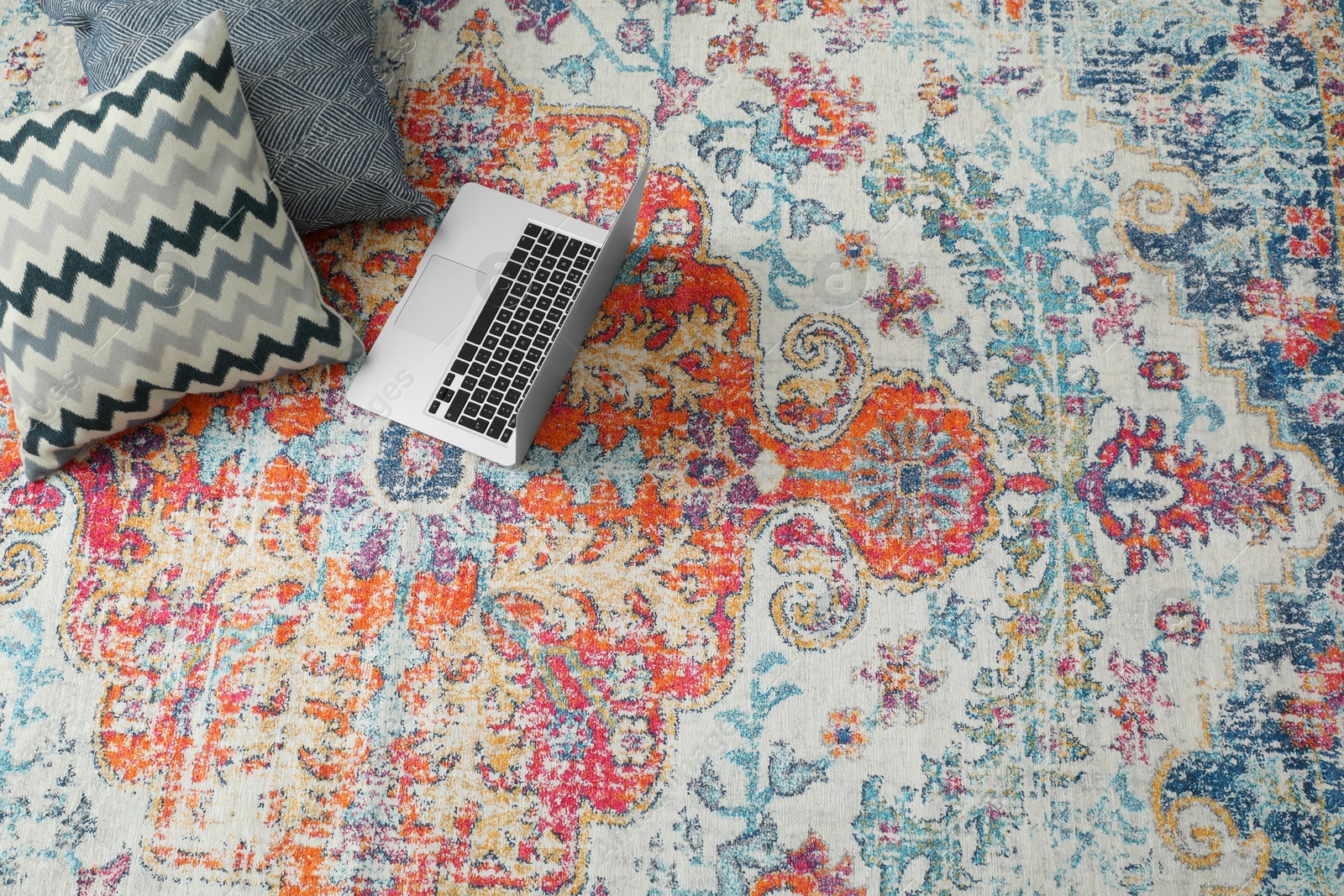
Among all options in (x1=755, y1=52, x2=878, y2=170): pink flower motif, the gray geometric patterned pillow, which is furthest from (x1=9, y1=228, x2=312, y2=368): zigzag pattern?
(x1=755, y1=52, x2=878, y2=170): pink flower motif

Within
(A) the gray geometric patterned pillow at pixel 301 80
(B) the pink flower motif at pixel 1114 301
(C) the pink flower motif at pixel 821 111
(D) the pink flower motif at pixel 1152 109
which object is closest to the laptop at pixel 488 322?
(A) the gray geometric patterned pillow at pixel 301 80

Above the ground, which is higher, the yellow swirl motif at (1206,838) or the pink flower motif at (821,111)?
the pink flower motif at (821,111)

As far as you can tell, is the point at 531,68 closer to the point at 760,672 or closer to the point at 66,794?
the point at 760,672

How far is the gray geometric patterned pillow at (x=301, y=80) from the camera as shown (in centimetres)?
126

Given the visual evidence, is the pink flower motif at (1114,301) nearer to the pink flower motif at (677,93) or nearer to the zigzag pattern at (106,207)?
the pink flower motif at (677,93)

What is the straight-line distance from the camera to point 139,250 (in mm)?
1161

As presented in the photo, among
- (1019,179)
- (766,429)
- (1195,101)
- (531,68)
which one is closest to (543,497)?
(766,429)

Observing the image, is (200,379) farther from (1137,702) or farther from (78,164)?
(1137,702)

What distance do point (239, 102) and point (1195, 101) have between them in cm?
155

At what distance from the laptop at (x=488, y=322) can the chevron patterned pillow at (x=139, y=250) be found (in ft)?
0.56

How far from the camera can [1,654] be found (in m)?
1.29

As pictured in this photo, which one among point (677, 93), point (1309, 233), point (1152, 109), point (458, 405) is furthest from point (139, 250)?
point (1309, 233)

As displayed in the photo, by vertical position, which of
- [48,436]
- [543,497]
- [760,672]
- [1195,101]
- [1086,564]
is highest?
[1195,101]

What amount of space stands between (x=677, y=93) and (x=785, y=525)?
2.58ft
